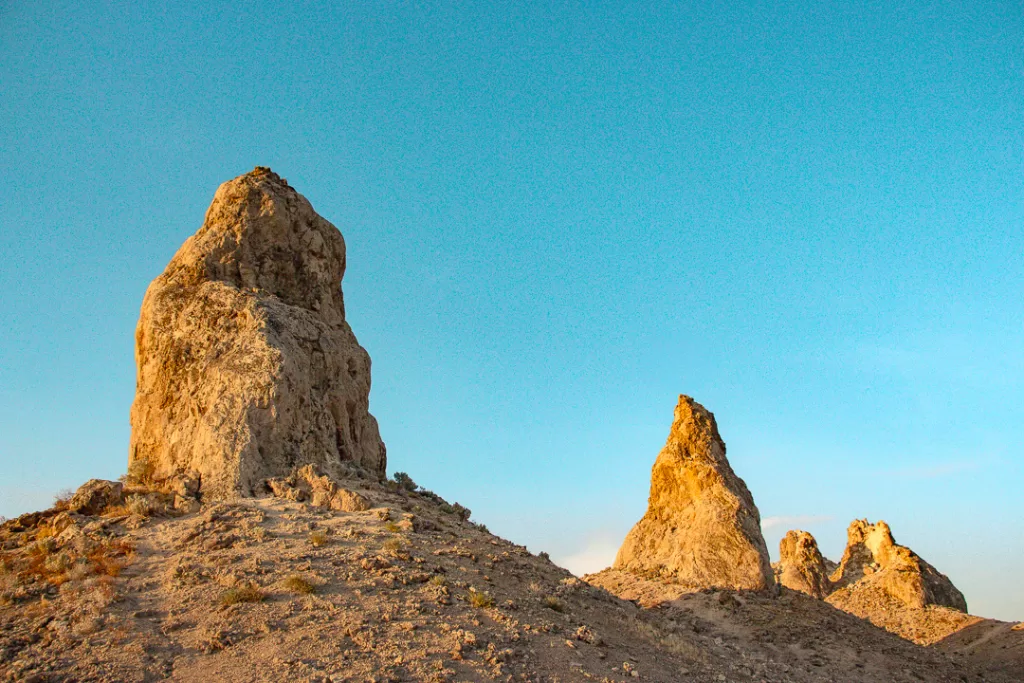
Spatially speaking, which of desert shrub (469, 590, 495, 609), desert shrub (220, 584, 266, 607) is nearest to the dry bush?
desert shrub (469, 590, 495, 609)

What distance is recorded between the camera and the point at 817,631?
22625 mm

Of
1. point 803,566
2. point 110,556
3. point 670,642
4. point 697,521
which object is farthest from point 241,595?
point 803,566

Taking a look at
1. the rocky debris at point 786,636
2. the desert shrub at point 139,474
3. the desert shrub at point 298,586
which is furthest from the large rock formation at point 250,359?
the rocky debris at point 786,636

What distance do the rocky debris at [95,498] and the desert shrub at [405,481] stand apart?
6.70m

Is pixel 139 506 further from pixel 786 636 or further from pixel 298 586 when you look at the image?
pixel 786 636

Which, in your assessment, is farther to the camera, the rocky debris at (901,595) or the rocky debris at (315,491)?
the rocky debris at (901,595)

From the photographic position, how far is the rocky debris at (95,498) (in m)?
15.5

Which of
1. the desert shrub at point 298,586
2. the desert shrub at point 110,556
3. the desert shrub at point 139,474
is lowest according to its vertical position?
the desert shrub at point 298,586

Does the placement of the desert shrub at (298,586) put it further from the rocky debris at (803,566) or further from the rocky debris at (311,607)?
the rocky debris at (803,566)

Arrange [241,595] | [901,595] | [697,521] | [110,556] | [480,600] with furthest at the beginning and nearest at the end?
[901,595], [697,521], [480,600], [110,556], [241,595]

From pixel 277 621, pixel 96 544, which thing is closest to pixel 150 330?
pixel 96 544

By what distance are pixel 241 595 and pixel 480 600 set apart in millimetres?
4006

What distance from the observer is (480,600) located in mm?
13531

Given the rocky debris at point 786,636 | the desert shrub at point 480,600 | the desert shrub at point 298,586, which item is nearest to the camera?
the desert shrub at point 298,586
